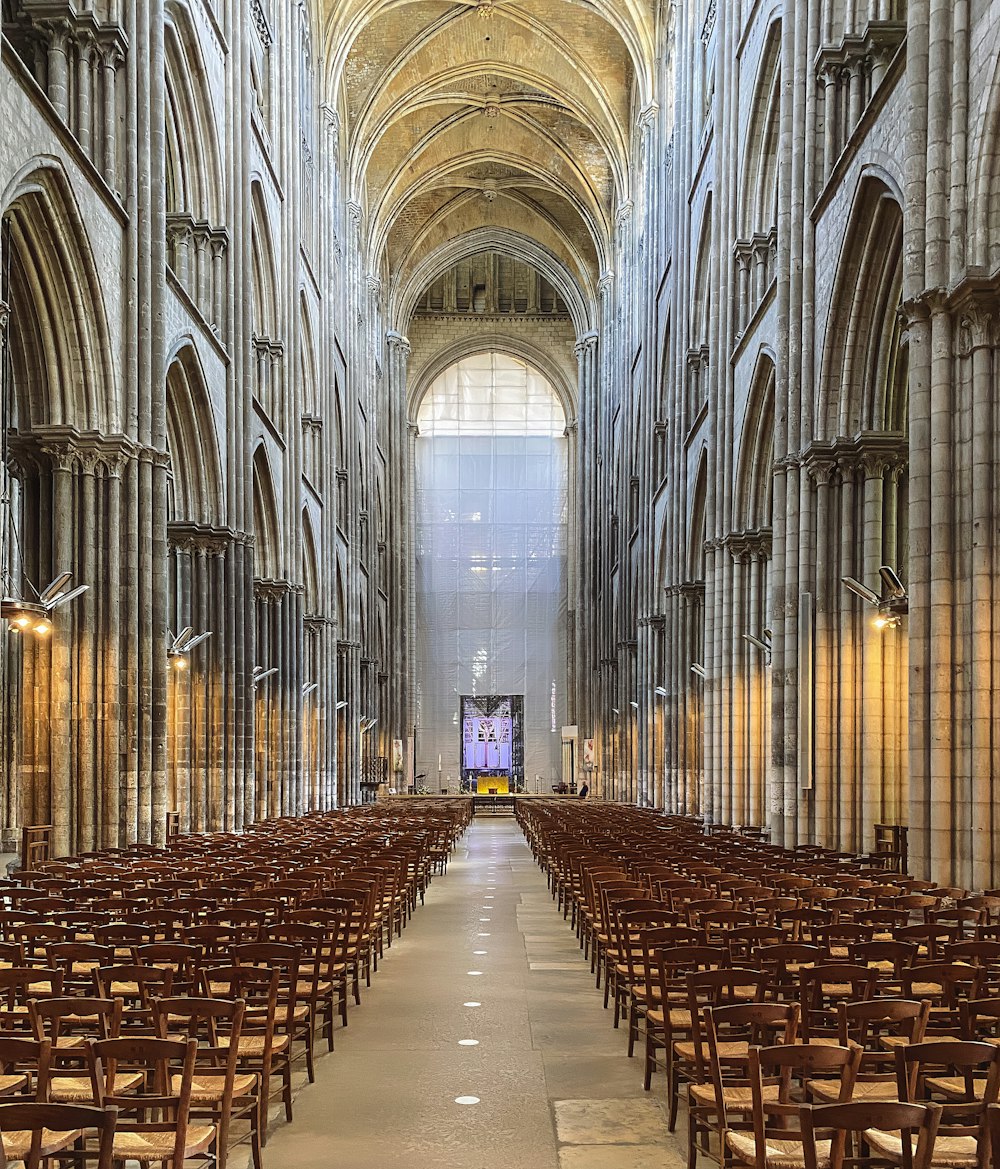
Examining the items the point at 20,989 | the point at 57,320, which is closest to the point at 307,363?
the point at 57,320

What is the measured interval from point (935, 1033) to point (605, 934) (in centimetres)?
497

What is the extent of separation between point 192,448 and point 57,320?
8118 millimetres

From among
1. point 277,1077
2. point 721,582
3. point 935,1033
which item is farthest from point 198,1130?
point 721,582

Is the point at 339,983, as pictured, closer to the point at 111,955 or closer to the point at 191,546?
the point at 111,955

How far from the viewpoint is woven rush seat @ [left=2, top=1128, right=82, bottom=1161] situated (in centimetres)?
515

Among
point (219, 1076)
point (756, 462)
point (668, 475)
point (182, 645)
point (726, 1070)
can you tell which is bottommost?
point (726, 1070)

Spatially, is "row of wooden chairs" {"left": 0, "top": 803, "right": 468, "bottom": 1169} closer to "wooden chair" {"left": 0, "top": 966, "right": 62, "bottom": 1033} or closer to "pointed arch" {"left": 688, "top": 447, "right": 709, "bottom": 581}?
"wooden chair" {"left": 0, "top": 966, "right": 62, "bottom": 1033}

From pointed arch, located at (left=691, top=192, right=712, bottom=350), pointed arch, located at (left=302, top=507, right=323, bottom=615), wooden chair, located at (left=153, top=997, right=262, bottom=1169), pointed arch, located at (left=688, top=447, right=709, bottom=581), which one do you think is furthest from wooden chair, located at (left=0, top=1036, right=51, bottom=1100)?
pointed arch, located at (left=302, top=507, right=323, bottom=615)

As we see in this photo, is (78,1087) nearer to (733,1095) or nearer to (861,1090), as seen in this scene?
(733,1095)

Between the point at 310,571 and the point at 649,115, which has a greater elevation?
the point at 649,115

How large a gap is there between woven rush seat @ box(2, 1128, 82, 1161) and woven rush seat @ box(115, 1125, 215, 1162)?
9.3 inches

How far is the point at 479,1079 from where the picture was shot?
903cm

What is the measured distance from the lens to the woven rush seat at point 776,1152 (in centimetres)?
567

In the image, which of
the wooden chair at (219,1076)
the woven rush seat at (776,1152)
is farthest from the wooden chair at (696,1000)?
the wooden chair at (219,1076)
